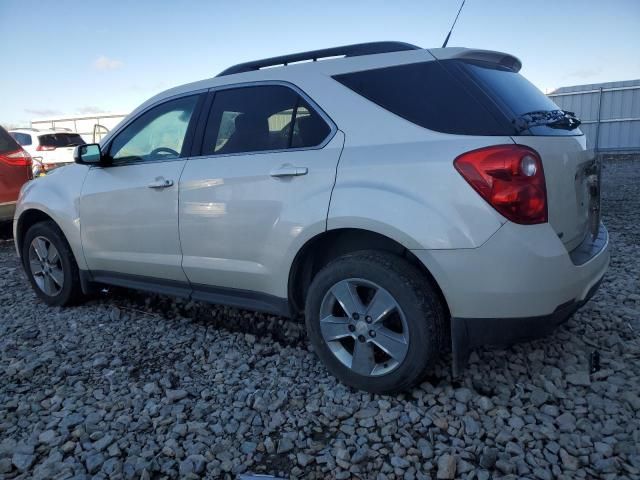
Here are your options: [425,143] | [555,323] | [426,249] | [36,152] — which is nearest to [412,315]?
[426,249]

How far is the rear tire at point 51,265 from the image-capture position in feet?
13.1

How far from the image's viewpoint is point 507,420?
232 cm

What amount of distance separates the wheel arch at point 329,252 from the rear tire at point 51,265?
7.24ft

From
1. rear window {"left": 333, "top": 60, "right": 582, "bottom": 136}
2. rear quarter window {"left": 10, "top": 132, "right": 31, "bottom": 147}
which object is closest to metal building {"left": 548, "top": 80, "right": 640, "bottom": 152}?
rear window {"left": 333, "top": 60, "right": 582, "bottom": 136}

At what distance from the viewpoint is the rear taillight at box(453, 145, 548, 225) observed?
6.89 feet

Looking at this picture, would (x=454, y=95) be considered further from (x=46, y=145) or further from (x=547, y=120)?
(x=46, y=145)

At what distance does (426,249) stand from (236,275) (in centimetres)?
123

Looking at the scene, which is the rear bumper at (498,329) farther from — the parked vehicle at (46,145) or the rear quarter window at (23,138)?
the rear quarter window at (23,138)

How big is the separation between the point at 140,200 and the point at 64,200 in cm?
96

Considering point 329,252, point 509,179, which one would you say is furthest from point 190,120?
point 509,179

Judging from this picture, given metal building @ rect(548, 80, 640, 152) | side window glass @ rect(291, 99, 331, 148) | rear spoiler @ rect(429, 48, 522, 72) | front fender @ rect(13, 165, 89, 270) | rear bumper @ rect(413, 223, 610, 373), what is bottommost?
metal building @ rect(548, 80, 640, 152)

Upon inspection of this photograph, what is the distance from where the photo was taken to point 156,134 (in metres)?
3.47

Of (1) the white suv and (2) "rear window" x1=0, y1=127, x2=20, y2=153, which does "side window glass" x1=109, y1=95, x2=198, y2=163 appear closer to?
(1) the white suv

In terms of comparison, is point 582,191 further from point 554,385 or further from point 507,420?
point 507,420
